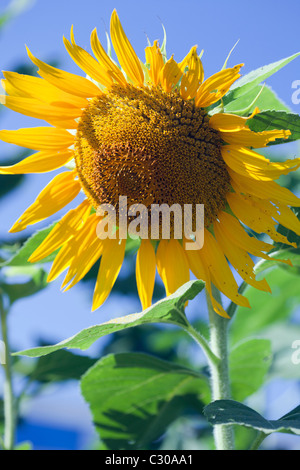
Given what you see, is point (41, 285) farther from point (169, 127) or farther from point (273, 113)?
point (273, 113)

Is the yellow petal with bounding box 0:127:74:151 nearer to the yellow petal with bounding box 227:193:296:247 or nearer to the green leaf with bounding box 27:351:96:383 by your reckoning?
the yellow petal with bounding box 227:193:296:247

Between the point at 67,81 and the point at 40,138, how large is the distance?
0.18m

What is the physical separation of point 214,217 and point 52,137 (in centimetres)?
49

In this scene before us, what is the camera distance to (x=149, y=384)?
6.35 ft

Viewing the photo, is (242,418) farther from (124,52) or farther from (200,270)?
(124,52)

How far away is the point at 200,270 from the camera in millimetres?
1641

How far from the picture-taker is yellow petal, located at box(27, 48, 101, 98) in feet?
5.13

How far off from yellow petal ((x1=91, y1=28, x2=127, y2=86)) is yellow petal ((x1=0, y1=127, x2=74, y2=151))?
0.71 ft

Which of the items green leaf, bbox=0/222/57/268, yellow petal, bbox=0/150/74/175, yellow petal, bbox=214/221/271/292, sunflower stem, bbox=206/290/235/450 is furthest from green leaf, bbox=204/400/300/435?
yellow petal, bbox=0/150/74/175

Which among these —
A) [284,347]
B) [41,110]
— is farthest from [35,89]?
[284,347]

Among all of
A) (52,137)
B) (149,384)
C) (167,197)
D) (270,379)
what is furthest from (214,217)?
(270,379)

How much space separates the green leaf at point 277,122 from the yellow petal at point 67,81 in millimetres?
428

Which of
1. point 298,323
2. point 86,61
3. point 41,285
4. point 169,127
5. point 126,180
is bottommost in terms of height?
point 298,323

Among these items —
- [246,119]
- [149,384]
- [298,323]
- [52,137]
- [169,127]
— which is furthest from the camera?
[298,323]
